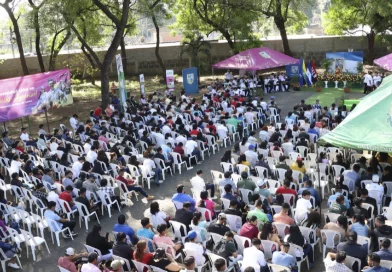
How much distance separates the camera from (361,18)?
29.0 m

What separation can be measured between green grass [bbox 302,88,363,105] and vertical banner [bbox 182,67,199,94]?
6402mm

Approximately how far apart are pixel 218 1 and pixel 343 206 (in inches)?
893

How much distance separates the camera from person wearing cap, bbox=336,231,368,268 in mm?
7105

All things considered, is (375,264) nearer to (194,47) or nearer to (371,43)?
(194,47)

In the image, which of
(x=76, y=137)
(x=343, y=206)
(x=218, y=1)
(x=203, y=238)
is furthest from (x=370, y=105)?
(x=218, y=1)

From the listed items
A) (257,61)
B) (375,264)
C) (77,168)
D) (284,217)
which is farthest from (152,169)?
(257,61)

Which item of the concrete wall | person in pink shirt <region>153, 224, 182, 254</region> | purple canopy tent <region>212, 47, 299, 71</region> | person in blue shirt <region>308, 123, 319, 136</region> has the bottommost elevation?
person in pink shirt <region>153, 224, 182, 254</region>

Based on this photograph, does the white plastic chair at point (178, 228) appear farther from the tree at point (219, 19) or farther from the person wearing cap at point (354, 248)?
the tree at point (219, 19)

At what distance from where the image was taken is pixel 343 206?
870cm

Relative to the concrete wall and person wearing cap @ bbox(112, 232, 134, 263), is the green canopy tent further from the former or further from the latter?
the concrete wall

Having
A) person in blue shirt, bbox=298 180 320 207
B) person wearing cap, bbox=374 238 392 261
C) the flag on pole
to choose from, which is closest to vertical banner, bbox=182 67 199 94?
the flag on pole

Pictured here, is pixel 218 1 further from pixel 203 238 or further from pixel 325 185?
pixel 203 238

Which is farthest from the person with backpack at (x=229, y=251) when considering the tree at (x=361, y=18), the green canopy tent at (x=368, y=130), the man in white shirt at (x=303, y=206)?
the tree at (x=361, y=18)

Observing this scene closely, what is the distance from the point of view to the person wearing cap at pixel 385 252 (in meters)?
6.77
